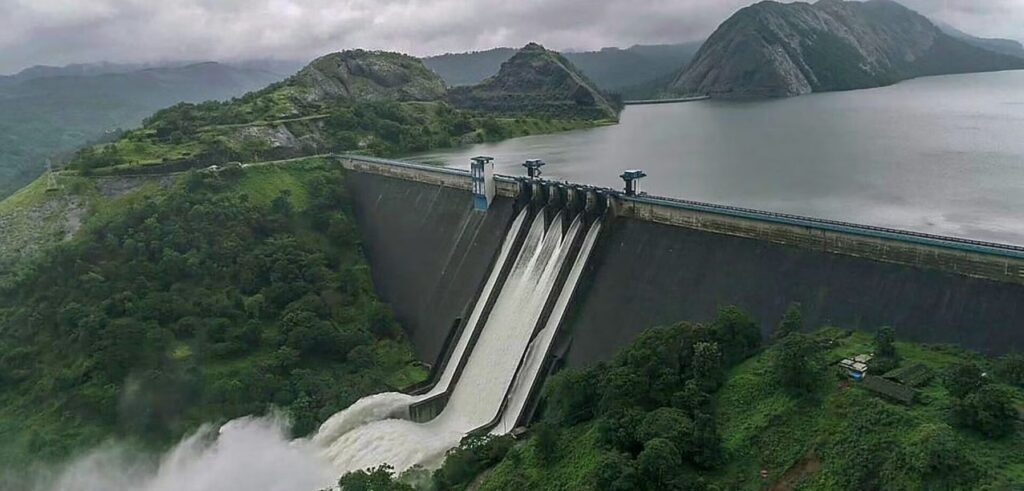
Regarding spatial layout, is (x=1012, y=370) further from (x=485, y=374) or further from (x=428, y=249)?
(x=428, y=249)

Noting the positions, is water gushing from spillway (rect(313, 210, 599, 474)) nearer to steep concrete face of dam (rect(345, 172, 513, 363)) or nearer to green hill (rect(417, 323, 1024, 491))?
steep concrete face of dam (rect(345, 172, 513, 363))

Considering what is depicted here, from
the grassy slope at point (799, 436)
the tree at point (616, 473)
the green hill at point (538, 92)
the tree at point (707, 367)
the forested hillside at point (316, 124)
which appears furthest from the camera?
the green hill at point (538, 92)

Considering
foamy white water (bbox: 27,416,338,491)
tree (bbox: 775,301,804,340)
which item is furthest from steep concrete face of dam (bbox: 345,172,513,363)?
tree (bbox: 775,301,804,340)

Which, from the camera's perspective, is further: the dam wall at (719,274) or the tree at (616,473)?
the dam wall at (719,274)

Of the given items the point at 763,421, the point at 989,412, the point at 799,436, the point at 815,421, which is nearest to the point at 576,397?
the point at 763,421

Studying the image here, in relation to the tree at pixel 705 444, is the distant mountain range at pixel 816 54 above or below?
above

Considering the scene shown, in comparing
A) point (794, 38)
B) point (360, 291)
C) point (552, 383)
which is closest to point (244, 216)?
point (360, 291)

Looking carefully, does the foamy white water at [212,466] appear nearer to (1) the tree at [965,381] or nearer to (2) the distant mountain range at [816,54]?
(1) the tree at [965,381]

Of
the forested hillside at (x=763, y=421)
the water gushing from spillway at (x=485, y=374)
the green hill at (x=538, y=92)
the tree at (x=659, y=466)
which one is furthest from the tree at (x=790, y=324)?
the green hill at (x=538, y=92)
